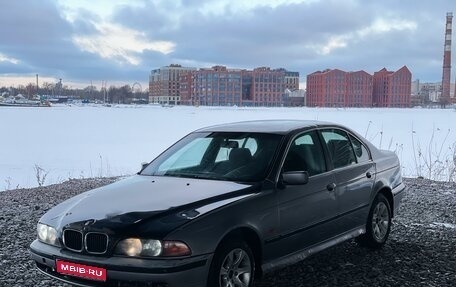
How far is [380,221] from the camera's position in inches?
237

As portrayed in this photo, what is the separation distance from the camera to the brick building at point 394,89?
4508 inches

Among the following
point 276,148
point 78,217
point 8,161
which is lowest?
point 8,161

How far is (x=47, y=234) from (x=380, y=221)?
377 centimetres

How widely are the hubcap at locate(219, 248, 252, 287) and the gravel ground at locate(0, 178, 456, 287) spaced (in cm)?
64

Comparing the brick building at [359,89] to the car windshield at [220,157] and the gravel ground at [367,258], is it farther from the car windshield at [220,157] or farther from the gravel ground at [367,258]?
the car windshield at [220,157]

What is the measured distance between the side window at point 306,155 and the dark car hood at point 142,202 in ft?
2.20

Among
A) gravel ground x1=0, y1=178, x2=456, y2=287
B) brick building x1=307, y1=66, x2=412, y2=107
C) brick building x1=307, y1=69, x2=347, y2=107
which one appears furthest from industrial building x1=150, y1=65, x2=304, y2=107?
gravel ground x1=0, y1=178, x2=456, y2=287

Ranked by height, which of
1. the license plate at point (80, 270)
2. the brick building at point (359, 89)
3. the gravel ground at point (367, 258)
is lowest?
the gravel ground at point (367, 258)

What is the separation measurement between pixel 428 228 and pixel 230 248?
4035 millimetres

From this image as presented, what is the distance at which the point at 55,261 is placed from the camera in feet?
12.8

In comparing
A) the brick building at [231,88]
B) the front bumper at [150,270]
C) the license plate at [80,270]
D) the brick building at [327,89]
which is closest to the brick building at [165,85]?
the brick building at [231,88]

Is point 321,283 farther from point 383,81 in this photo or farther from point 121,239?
point 383,81

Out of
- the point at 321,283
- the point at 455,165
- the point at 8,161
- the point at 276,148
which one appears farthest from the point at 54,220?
the point at 8,161

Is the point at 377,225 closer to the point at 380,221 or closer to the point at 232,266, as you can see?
the point at 380,221
